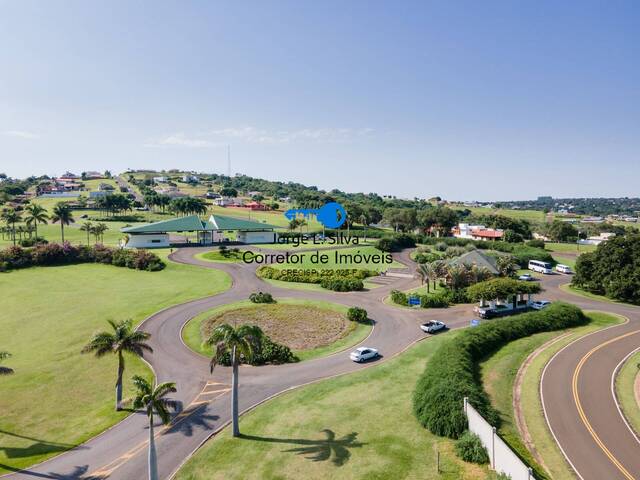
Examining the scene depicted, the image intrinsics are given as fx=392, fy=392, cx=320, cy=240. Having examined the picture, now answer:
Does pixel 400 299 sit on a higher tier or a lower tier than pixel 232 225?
lower

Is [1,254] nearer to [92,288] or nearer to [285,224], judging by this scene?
[92,288]

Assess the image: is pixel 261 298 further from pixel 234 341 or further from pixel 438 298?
pixel 234 341

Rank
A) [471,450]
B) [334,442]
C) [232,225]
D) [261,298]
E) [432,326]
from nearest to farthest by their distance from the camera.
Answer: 1. [471,450]
2. [334,442]
3. [432,326]
4. [261,298]
5. [232,225]

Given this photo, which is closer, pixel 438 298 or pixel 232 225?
pixel 438 298

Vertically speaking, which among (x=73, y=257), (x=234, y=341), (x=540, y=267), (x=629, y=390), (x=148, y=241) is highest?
(x=234, y=341)

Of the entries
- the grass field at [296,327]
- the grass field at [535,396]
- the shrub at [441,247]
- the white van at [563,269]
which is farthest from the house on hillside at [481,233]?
the grass field at [296,327]

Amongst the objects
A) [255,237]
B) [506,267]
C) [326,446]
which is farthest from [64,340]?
[255,237]
